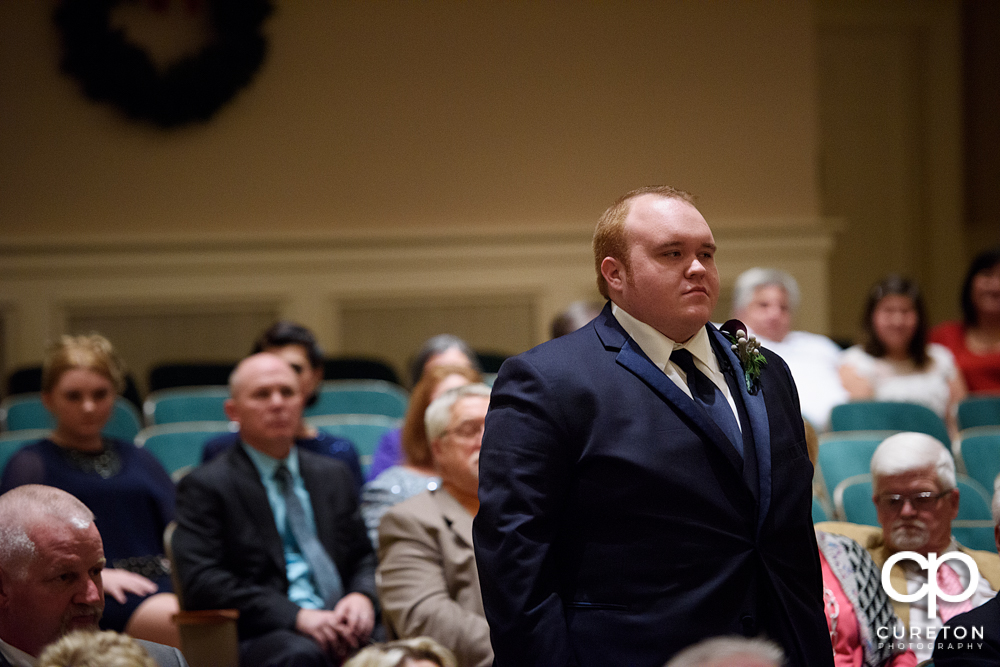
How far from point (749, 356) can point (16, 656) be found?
121cm

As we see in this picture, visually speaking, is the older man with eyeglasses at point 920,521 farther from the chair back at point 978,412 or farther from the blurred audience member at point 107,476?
the chair back at point 978,412

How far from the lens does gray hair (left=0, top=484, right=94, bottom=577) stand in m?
1.59

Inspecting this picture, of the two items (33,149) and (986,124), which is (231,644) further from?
(986,124)

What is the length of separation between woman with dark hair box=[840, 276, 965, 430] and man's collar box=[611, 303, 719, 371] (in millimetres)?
2637

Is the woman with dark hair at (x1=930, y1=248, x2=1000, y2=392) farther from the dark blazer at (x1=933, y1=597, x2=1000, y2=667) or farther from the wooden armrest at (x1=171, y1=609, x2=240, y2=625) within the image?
the wooden armrest at (x1=171, y1=609, x2=240, y2=625)

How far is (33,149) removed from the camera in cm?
552

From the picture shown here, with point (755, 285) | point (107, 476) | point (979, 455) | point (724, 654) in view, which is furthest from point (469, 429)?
point (755, 285)

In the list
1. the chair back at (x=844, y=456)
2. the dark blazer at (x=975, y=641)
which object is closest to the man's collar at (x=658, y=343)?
the dark blazer at (x=975, y=641)

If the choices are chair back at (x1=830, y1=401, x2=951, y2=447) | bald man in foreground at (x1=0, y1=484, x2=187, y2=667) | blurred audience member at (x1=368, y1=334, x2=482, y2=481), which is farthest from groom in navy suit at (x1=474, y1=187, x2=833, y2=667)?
chair back at (x1=830, y1=401, x2=951, y2=447)

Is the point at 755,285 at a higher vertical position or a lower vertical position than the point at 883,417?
higher

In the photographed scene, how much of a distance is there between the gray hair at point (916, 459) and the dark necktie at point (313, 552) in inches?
55.1

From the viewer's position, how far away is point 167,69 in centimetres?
557

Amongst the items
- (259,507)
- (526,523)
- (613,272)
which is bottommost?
(259,507)

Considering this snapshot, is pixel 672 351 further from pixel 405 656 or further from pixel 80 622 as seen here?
pixel 80 622
